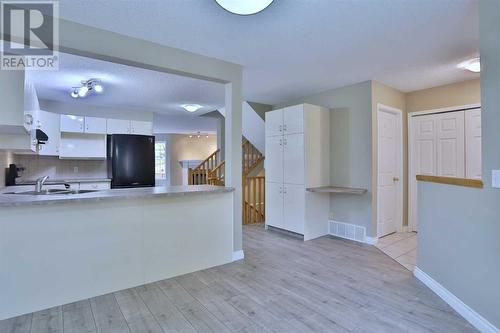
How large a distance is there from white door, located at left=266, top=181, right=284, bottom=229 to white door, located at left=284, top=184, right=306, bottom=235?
0.10 m

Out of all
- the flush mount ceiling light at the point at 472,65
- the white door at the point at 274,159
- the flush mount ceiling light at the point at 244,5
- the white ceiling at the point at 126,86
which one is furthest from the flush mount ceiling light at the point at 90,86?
the flush mount ceiling light at the point at 472,65

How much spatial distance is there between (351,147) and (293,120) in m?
1.02

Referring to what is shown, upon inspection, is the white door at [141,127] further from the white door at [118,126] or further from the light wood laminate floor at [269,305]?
the light wood laminate floor at [269,305]

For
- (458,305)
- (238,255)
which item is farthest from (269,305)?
(458,305)

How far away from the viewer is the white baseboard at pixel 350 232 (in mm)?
4125

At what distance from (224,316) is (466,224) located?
2.04 m

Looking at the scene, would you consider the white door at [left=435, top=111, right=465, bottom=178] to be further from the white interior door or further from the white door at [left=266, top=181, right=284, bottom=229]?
the white door at [left=266, top=181, right=284, bottom=229]

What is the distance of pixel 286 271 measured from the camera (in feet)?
10.0

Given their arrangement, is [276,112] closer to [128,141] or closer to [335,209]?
[335,209]

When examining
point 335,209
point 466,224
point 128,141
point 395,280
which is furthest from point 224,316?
point 128,141

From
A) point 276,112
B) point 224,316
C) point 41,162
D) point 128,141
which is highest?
point 276,112

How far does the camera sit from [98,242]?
2504mm

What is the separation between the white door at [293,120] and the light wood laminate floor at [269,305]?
6.86ft

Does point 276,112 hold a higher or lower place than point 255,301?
higher
